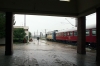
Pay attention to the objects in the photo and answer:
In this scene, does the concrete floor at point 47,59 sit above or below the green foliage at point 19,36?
below

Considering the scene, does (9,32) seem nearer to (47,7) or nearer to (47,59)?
(47,7)

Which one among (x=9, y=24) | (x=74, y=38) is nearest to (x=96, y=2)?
(x=9, y=24)

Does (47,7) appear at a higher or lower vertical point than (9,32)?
higher

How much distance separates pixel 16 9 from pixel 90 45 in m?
12.7

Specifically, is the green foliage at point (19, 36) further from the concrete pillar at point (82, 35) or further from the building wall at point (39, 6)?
the building wall at point (39, 6)

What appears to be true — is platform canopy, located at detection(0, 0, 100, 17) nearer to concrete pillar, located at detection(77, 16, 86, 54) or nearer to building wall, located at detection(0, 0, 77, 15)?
building wall, located at detection(0, 0, 77, 15)

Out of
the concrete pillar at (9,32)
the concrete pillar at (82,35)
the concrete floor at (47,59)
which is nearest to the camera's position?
the concrete floor at (47,59)

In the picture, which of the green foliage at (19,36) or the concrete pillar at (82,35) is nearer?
the concrete pillar at (82,35)

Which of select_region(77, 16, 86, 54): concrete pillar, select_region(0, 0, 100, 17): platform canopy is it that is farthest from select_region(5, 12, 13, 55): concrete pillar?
select_region(77, 16, 86, 54): concrete pillar

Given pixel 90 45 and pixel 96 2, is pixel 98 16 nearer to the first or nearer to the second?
pixel 96 2

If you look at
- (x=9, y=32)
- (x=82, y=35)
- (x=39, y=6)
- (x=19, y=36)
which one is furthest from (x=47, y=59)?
(x=19, y=36)

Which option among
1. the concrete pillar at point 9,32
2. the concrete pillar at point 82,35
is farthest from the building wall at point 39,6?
the concrete pillar at point 82,35

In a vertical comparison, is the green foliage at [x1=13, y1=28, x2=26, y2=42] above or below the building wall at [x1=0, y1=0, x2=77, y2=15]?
below

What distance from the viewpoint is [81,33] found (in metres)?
16.8
